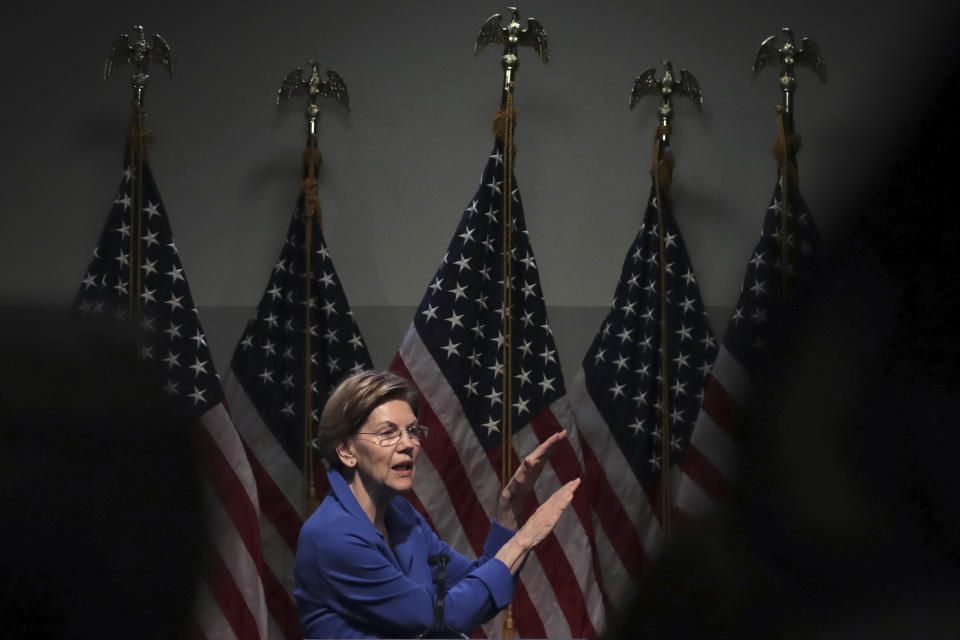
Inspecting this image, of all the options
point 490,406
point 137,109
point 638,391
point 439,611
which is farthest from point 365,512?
point 137,109

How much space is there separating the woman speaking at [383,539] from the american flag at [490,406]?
3.85ft

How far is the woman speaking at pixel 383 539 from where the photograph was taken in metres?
2.92

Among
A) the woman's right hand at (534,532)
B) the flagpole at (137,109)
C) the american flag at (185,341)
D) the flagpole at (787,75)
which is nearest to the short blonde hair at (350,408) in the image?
the woman's right hand at (534,532)

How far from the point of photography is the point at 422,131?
5.08 meters

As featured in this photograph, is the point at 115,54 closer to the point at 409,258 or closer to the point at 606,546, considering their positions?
the point at 409,258

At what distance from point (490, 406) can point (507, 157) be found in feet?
3.05

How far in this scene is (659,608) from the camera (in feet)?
1.40

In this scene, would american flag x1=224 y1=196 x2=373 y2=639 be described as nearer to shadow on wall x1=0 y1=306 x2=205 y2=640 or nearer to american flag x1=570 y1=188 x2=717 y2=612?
Result: american flag x1=570 y1=188 x2=717 y2=612

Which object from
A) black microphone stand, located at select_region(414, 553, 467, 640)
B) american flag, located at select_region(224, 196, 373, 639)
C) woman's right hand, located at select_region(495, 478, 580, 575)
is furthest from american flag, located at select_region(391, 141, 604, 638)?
black microphone stand, located at select_region(414, 553, 467, 640)

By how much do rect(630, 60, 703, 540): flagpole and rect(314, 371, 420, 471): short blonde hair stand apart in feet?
5.57

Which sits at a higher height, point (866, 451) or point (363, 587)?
point (866, 451)

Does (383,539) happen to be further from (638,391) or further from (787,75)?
(787,75)

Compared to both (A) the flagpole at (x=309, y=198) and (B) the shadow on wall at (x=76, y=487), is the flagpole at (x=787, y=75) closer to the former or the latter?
(A) the flagpole at (x=309, y=198)

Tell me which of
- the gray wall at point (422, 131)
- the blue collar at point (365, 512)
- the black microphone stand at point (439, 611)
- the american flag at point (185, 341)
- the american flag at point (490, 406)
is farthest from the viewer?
the gray wall at point (422, 131)
